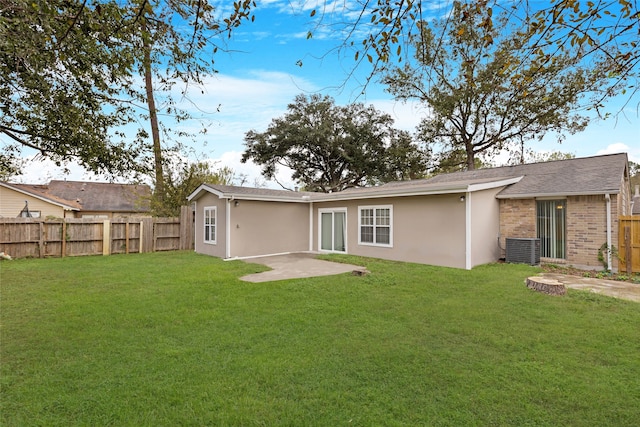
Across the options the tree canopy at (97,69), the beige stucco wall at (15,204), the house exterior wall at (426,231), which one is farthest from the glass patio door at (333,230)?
the beige stucco wall at (15,204)

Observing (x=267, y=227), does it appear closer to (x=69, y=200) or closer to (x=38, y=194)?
(x=38, y=194)

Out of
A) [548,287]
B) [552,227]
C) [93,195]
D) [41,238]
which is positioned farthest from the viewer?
[93,195]

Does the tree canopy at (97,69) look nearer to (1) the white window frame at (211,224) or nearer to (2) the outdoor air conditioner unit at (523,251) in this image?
(1) the white window frame at (211,224)

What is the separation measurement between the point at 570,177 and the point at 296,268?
8.92 meters

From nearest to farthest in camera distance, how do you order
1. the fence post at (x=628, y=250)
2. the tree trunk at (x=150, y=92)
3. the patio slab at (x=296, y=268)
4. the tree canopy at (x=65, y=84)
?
the tree canopy at (x=65, y=84), the tree trunk at (x=150, y=92), the patio slab at (x=296, y=268), the fence post at (x=628, y=250)

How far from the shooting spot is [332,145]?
26844 mm

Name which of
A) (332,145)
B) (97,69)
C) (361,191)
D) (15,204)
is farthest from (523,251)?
(15,204)

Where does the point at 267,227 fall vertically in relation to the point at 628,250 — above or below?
above

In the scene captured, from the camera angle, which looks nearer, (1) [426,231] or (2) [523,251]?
(2) [523,251]

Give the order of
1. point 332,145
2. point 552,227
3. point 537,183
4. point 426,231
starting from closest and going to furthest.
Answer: point 552,227, point 426,231, point 537,183, point 332,145

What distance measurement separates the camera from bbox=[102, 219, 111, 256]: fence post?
42.6 ft

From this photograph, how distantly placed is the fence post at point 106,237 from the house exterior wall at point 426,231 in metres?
9.82

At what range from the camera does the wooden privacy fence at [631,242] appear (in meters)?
8.66

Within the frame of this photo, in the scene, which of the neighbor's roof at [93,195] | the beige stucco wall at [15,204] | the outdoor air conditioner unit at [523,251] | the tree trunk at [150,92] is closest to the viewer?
the tree trunk at [150,92]
